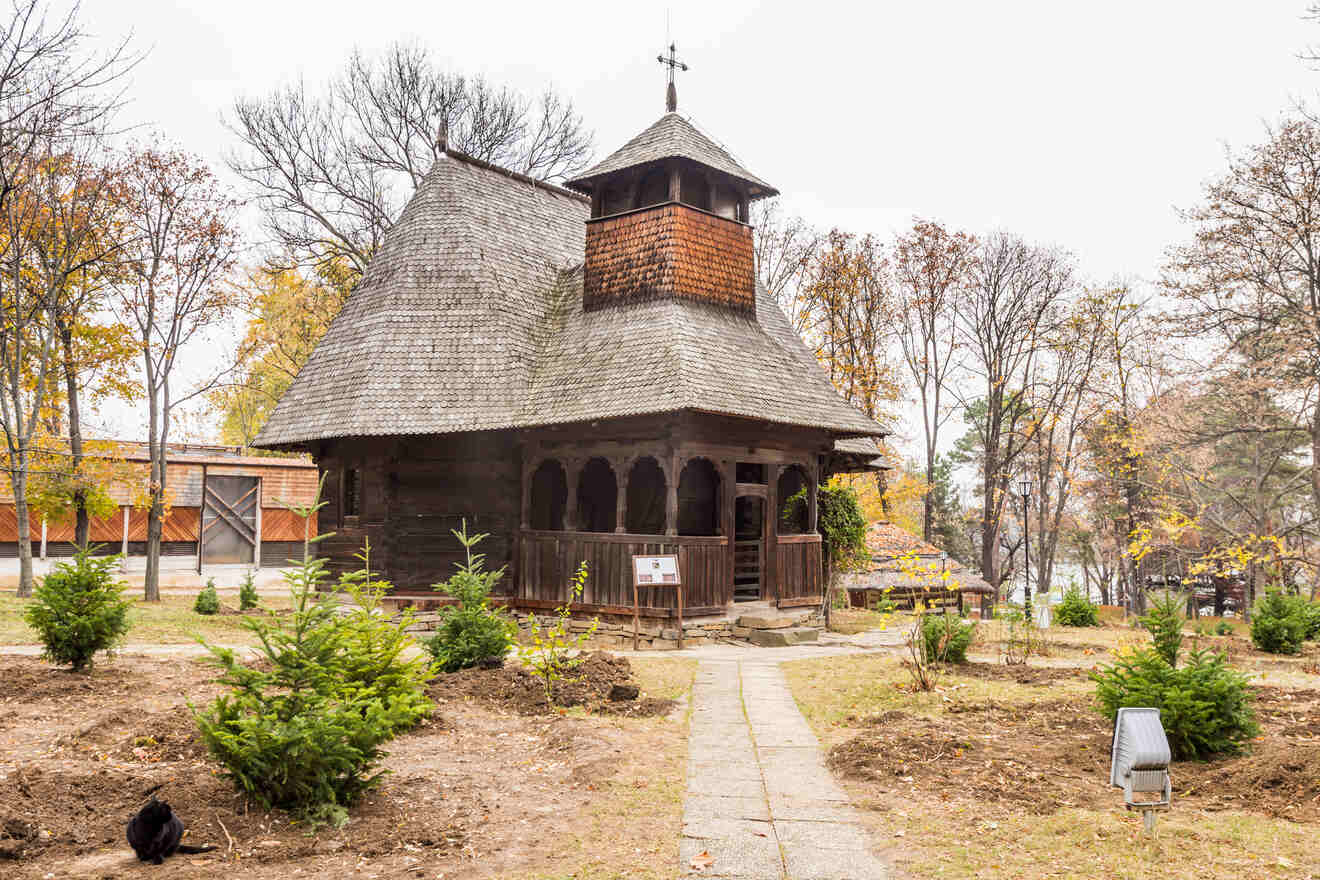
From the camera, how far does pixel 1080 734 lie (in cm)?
789

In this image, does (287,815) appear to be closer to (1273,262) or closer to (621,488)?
(621,488)

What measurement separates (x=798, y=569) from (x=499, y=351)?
670 cm

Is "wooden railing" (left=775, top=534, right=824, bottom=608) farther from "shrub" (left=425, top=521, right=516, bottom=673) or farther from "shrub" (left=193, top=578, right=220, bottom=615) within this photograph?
"shrub" (left=193, top=578, right=220, bottom=615)

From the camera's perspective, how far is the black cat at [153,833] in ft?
15.2

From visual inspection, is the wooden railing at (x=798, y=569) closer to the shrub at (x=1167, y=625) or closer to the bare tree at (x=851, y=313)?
the shrub at (x=1167, y=625)

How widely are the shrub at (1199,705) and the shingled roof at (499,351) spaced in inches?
302

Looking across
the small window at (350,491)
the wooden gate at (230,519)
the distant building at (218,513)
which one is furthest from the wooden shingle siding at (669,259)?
the wooden gate at (230,519)

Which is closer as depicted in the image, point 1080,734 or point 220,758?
point 220,758

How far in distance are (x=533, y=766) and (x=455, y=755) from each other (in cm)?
69

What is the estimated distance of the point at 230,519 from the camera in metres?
32.6

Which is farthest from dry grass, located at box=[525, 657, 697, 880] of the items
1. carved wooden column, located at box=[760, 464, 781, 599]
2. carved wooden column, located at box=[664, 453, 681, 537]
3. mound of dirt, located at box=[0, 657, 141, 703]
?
→ carved wooden column, located at box=[760, 464, 781, 599]

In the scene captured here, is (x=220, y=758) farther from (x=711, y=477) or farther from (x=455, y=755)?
(x=711, y=477)

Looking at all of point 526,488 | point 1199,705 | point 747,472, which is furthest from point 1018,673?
point 747,472

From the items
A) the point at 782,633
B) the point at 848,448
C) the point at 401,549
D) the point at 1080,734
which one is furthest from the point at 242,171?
the point at 1080,734
